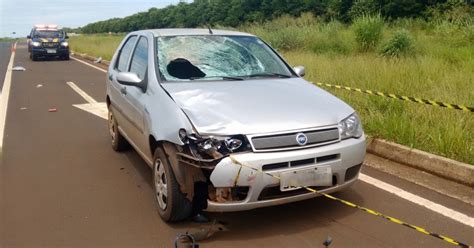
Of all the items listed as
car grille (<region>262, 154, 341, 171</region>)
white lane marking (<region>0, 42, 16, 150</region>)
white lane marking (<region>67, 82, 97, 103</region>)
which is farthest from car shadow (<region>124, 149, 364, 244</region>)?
white lane marking (<region>67, 82, 97, 103</region>)

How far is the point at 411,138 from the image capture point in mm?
5363

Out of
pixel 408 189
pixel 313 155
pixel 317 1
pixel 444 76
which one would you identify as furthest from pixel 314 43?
pixel 317 1

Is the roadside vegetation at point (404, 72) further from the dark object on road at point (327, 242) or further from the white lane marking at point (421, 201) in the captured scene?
the dark object on road at point (327, 242)

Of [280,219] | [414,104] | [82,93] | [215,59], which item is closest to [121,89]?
[215,59]

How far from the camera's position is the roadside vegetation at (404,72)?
17.9 ft

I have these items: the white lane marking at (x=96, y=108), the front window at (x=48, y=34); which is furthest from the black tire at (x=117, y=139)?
the front window at (x=48, y=34)

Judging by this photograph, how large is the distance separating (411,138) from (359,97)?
85.0 inches

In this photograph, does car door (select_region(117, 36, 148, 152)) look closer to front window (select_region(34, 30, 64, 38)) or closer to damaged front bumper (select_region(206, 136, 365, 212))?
damaged front bumper (select_region(206, 136, 365, 212))

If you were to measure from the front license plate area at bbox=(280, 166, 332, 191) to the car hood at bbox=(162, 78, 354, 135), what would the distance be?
1.07ft

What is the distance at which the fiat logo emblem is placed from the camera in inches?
133

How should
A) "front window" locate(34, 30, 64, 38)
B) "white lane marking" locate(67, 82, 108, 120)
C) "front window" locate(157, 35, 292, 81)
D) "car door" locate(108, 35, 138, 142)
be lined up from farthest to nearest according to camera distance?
"front window" locate(34, 30, 64, 38) < "white lane marking" locate(67, 82, 108, 120) < "car door" locate(108, 35, 138, 142) < "front window" locate(157, 35, 292, 81)

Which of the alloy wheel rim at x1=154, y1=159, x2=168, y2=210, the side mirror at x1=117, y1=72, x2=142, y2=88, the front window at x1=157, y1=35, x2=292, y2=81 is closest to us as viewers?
the alloy wheel rim at x1=154, y1=159, x2=168, y2=210

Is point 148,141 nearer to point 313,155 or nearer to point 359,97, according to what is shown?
point 313,155

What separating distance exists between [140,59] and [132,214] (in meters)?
1.71
